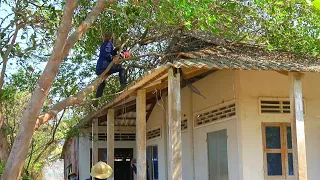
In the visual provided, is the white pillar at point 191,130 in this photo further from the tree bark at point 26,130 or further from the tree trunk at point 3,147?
the tree bark at point 26,130

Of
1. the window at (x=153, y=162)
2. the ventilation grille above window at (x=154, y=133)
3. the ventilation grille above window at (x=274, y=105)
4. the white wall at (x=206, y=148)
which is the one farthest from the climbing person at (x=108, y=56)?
the window at (x=153, y=162)

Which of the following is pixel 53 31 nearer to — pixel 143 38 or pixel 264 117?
pixel 143 38

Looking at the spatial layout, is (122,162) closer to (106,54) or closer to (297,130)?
(106,54)

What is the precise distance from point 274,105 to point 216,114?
1.48 metres

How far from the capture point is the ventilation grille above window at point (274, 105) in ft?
31.7

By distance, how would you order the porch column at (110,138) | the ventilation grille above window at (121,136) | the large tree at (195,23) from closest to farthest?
the large tree at (195,23) → the porch column at (110,138) → the ventilation grille above window at (121,136)

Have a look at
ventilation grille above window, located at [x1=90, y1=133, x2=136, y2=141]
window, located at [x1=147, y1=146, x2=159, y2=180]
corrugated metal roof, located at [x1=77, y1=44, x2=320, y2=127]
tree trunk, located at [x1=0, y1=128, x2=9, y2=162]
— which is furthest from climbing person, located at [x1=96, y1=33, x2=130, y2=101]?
ventilation grille above window, located at [x1=90, y1=133, x2=136, y2=141]

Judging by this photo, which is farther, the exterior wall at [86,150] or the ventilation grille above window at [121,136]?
the exterior wall at [86,150]

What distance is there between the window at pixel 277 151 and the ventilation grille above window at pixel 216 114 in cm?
80

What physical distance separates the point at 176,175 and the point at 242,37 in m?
4.41

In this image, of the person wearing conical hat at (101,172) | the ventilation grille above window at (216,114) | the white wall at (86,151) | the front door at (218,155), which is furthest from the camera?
the white wall at (86,151)

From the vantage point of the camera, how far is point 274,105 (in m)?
9.72

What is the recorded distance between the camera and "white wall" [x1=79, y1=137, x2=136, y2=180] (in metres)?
17.7

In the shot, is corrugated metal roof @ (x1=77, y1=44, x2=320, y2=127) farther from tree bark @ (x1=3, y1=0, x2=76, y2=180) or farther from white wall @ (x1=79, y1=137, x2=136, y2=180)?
white wall @ (x1=79, y1=137, x2=136, y2=180)
